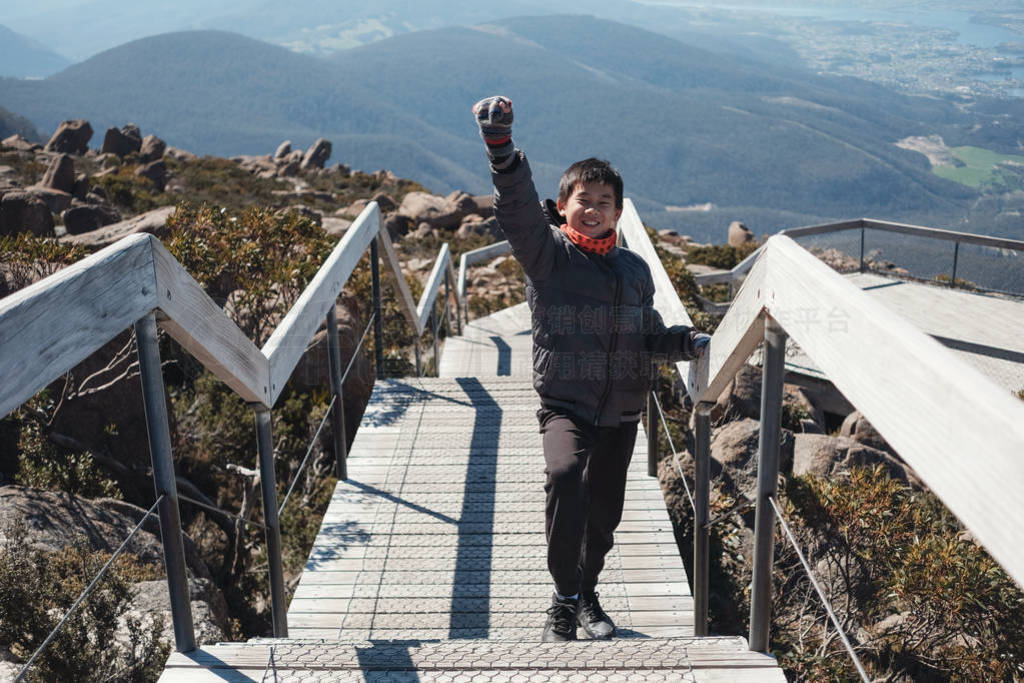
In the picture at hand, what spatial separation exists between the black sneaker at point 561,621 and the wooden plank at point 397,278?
253 centimetres

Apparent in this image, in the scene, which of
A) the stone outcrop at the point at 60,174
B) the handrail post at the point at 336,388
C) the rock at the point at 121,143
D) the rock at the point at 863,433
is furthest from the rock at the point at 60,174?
the handrail post at the point at 336,388

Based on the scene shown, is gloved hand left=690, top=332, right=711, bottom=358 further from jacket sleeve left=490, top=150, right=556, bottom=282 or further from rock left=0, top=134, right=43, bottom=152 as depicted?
→ rock left=0, top=134, right=43, bottom=152

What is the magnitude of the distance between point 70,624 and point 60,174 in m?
21.6

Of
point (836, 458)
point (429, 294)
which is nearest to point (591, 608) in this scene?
point (836, 458)

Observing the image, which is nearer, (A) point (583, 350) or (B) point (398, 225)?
(A) point (583, 350)

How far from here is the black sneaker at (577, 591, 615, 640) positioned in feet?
8.66

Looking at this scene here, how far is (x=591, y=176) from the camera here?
2627mm

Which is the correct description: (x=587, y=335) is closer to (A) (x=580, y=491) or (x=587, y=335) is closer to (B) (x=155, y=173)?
(A) (x=580, y=491)

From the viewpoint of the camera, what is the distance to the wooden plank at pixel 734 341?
1.87 m

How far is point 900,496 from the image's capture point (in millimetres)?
4047

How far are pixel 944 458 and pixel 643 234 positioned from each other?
2.61 m

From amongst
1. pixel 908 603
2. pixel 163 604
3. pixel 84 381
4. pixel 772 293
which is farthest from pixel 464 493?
pixel 84 381

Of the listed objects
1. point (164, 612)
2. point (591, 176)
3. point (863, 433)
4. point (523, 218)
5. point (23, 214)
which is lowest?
point (863, 433)

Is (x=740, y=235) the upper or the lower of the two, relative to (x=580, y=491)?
lower
